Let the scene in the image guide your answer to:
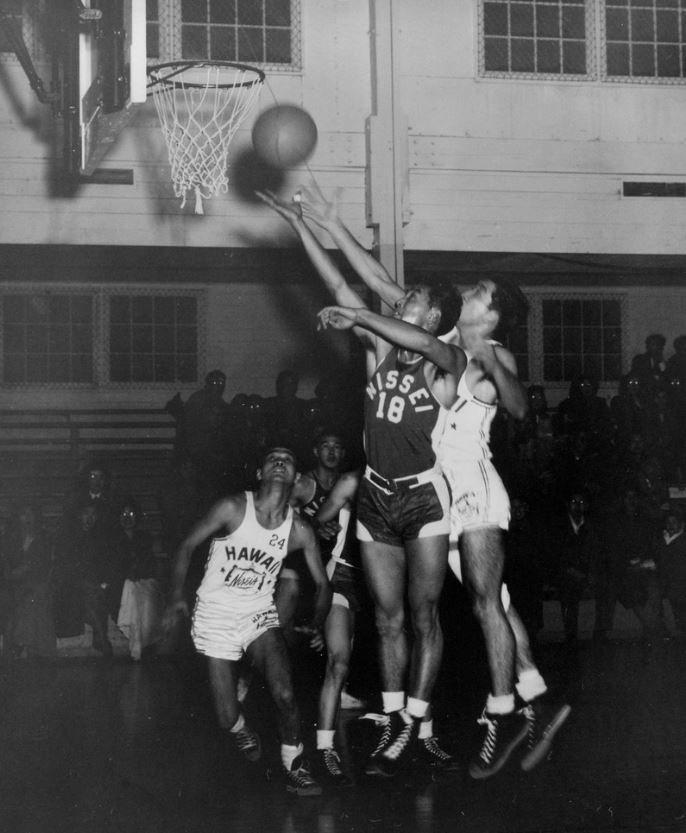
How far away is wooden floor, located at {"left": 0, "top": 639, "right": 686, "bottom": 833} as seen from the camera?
5590mm

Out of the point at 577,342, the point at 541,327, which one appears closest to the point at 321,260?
the point at 541,327

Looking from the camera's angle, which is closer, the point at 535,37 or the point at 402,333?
the point at 402,333

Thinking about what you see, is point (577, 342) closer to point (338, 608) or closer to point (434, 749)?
point (338, 608)

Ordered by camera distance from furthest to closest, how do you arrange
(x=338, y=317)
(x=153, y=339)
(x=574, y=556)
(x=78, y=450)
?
(x=153, y=339)
(x=78, y=450)
(x=574, y=556)
(x=338, y=317)

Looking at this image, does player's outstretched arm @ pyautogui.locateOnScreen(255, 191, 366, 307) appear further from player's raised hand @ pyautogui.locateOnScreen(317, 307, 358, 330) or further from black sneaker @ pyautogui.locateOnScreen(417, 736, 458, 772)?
black sneaker @ pyautogui.locateOnScreen(417, 736, 458, 772)

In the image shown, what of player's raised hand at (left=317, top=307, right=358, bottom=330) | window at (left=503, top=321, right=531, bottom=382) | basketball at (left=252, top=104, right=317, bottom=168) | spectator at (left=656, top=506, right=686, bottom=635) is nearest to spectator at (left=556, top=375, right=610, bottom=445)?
spectator at (left=656, top=506, right=686, bottom=635)

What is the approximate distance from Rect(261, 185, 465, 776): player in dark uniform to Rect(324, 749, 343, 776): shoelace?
182 millimetres

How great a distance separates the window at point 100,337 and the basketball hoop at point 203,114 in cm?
415

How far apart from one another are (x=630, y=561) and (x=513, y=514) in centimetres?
136

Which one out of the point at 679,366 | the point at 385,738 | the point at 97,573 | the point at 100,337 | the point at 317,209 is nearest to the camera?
the point at 385,738

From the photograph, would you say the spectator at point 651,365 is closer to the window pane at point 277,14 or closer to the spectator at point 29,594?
the window pane at point 277,14

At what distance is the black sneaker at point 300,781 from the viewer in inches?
240

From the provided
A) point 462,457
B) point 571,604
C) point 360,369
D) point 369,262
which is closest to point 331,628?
point 462,457

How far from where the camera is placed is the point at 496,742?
245 inches
